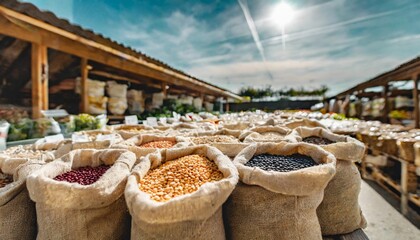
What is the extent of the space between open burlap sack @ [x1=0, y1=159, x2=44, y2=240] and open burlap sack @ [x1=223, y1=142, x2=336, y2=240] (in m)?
0.70

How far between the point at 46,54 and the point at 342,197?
3.12 metres

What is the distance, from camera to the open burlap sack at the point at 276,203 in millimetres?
743

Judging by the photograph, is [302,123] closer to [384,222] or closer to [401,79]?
[384,222]

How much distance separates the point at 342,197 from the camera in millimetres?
1051

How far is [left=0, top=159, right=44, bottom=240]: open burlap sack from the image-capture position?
75 cm

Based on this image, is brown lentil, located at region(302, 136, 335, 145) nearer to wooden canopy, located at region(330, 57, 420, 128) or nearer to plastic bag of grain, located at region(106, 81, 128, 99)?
plastic bag of grain, located at region(106, 81, 128, 99)

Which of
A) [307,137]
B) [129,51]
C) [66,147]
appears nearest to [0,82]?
[129,51]

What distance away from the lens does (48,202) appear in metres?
0.67

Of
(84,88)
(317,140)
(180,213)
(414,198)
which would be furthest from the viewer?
(414,198)

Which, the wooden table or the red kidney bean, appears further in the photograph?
the wooden table

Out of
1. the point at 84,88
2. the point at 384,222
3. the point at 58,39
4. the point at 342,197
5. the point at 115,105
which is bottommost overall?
the point at 384,222

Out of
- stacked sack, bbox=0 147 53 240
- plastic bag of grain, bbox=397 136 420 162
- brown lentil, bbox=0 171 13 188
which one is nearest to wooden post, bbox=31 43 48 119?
brown lentil, bbox=0 171 13 188

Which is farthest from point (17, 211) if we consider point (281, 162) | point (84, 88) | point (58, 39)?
point (84, 88)

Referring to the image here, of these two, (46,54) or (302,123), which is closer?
(302,123)
